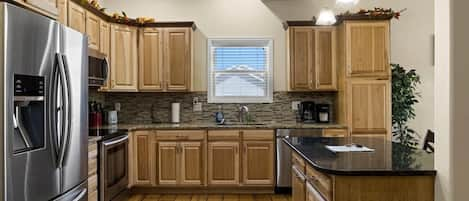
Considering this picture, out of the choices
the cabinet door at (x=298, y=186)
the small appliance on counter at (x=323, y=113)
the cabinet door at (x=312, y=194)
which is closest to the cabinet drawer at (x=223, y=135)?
the small appliance on counter at (x=323, y=113)

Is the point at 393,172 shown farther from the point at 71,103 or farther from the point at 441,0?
the point at 71,103

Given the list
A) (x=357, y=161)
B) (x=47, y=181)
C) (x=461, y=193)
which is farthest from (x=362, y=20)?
(x=47, y=181)

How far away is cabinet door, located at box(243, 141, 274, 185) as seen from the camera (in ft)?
16.9

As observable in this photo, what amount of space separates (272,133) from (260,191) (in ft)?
2.49

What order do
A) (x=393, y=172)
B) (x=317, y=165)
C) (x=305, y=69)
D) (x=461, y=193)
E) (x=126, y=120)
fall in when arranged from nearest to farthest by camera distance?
(x=461, y=193)
(x=393, y=172)
(x=317, y=165)
(x=305, y=69)
(x=126, y=120)

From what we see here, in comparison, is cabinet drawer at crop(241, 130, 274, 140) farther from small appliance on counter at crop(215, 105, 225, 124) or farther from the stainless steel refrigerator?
the stainless steel refrigerator

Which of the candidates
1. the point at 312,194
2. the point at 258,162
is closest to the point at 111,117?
the point at 258,162

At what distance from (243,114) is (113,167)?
215 cm

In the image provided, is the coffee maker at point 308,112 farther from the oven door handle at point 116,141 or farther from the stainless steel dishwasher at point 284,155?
the oven door handle at point 116,141

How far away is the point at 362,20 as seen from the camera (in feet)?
16.9

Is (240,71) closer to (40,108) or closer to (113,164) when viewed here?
(113,164)

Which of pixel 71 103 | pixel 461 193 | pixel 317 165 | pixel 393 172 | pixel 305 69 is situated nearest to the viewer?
pixel 461 193

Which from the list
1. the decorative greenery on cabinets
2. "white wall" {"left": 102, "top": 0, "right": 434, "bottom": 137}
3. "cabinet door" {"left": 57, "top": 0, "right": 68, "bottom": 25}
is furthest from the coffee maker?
"cabinet door" {"left": 57, "top": 0, "right": 68, "bottom": 25}

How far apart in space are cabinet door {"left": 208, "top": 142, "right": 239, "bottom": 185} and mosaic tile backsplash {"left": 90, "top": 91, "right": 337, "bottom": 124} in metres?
0.80
